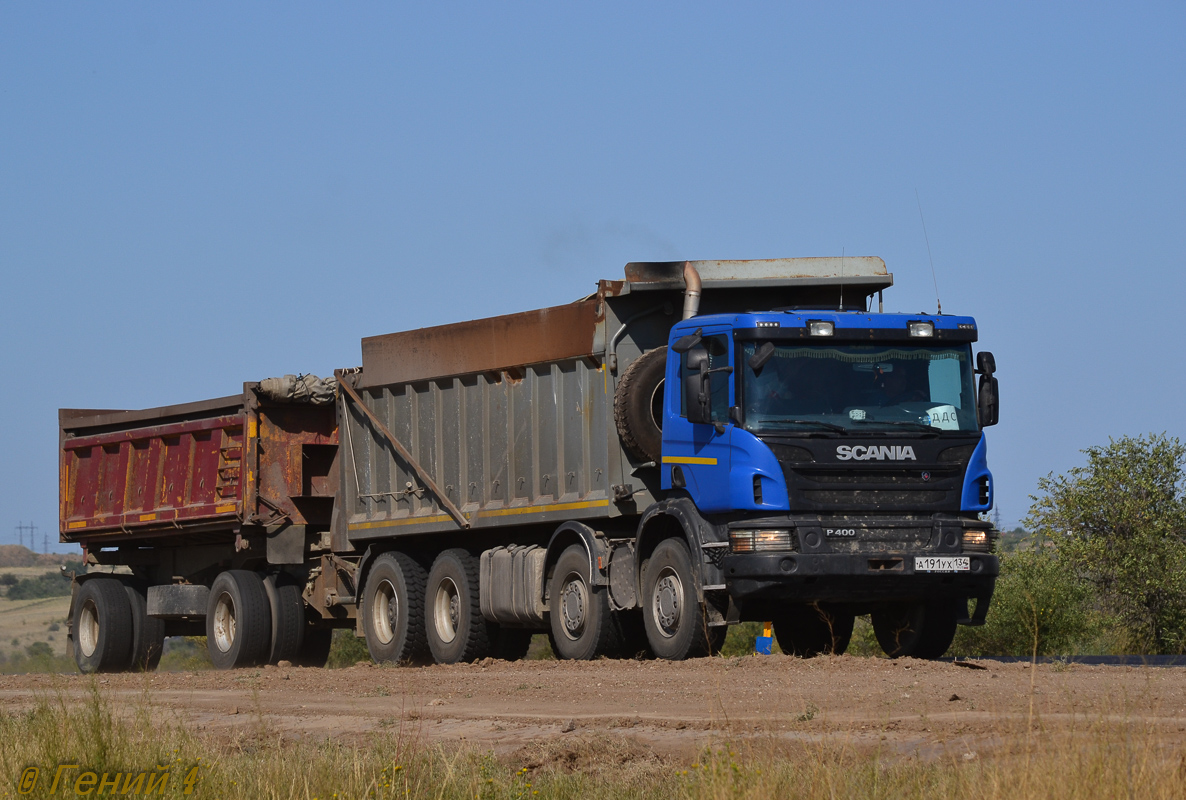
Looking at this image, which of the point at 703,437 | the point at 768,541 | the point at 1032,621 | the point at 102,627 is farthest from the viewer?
the point at 1032,621

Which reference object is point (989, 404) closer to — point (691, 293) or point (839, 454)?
point (839, 454)

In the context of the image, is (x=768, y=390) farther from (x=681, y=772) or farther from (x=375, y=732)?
(x=681, y=772)

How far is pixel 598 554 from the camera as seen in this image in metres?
14.6

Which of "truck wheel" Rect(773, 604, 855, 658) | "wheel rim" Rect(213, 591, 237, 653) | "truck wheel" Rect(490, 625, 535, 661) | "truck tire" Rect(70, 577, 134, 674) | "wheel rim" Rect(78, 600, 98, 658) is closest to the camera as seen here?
"truck wheel" Rect(773, 604, 855, 658)

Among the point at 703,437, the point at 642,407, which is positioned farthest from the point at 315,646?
the point at 703,437

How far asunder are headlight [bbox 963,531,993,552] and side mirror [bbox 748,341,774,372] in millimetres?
2223

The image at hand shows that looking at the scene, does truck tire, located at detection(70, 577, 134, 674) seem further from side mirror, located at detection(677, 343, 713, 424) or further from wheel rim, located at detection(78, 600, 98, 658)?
side mirror, located at detection(677, 343, 713, 424)

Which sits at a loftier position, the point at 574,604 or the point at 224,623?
the point at 574,604

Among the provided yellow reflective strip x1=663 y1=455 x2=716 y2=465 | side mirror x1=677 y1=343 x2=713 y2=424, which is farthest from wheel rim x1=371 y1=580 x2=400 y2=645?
side mirror x1=677 y1=343 x2=713 y2=424

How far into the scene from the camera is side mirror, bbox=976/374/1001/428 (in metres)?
13.5

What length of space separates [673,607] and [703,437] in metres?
1.54

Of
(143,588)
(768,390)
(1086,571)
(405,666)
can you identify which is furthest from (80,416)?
(1086,571)

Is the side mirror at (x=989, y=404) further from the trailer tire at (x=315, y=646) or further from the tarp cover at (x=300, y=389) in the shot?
the trailer tire at (x=315, y=646)

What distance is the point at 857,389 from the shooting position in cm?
1329
